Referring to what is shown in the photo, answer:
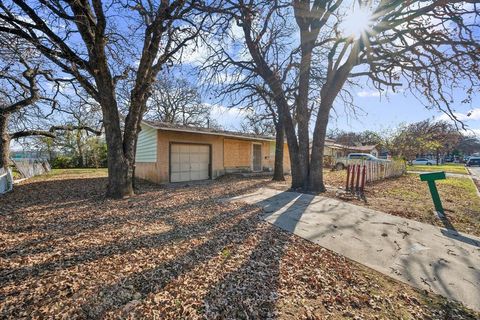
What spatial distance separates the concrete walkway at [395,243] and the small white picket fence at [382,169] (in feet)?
20.1

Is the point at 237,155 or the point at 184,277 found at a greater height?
the point at 237,155

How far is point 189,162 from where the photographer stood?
1237 centimetres

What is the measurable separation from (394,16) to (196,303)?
8933 millimetres

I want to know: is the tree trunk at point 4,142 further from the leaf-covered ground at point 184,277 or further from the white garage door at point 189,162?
the leaf-covered ground at point 184,277

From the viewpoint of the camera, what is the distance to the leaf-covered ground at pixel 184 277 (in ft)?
7.21

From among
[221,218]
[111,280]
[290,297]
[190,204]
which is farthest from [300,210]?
[111,280]

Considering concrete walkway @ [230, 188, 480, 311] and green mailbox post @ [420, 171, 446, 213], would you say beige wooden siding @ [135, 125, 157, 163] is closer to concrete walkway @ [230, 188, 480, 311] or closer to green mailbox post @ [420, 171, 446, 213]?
concrete walkway @ [230, 188, 480, 311]

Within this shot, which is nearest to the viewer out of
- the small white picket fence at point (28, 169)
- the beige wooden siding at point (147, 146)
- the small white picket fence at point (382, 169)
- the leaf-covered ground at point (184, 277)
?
the leaf-covered ground at point (184, 277)

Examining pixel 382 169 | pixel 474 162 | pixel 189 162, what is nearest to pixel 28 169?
pixel 189 162

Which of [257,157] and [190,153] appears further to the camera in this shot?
[257,157]

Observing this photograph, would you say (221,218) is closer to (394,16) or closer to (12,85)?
(394,16)

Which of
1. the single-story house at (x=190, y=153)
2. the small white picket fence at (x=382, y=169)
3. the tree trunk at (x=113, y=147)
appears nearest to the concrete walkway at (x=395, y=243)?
the tree trunk at (x=113, y=147)

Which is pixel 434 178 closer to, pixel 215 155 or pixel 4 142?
pixel 215 155

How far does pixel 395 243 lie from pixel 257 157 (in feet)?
40.1
